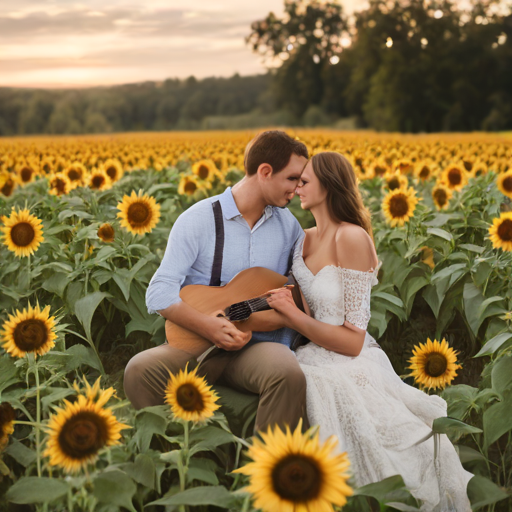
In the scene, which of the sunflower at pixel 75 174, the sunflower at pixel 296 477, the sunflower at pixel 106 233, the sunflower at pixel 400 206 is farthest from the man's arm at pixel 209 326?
the sunflower at pixel 75 174

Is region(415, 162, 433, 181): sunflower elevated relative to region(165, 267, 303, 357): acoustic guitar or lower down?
elevated

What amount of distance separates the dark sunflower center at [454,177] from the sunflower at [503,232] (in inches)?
76.9

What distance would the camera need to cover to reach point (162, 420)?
7.30 feet

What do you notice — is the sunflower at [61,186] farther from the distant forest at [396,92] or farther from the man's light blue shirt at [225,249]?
the distant forest at [396,92]

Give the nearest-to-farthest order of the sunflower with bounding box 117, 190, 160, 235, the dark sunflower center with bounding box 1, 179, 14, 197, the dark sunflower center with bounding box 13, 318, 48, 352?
the dark sunflower center with bounding box 13, 318, 48, 352 < the sunflower with bounding box 117, 190, 160, 235 < the dark sunflower center with bounding box 1, 179, 14, 197

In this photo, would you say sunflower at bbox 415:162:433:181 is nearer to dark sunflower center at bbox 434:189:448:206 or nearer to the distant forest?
dark sunflower center at bbox 434:189:448:206

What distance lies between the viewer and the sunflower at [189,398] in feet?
6.72

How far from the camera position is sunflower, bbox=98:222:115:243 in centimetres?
401

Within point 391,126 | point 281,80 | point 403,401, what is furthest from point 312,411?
point 281,80

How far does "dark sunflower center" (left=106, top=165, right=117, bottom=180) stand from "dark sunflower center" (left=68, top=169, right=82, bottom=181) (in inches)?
12.5

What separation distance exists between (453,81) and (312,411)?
132 feet

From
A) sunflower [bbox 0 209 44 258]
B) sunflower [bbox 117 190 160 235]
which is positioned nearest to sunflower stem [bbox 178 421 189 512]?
sunflower [bbox 0 209 44 258]

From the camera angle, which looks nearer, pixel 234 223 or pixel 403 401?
pixel 403 401

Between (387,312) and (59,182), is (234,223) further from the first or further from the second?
(59,182)
